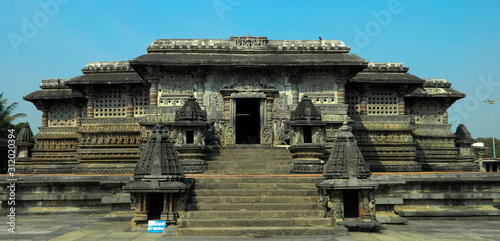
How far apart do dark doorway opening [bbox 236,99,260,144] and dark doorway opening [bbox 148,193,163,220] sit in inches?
579

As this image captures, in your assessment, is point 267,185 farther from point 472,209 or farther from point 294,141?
point 472,209

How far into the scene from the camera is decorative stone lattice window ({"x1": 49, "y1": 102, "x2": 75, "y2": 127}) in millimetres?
25438

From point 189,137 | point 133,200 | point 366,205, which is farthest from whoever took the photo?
point 189,137

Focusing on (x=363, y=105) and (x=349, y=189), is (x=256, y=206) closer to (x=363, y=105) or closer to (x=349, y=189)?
(x=349, y=189)

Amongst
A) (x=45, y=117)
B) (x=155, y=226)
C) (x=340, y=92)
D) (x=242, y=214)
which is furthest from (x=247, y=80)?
(x=45, y=117)

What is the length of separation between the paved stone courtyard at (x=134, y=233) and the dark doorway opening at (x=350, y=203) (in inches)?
35.0

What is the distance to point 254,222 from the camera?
1008 cm

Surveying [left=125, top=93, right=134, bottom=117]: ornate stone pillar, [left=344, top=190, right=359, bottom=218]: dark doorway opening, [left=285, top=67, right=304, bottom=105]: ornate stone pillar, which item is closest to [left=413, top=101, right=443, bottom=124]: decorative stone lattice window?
[left=285, top=67, right=304, bottom=105]: ornate stone pillar

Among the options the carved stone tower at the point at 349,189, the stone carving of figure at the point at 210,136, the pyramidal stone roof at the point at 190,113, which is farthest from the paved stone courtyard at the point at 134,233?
the stone carving of figure at the point at 210,136

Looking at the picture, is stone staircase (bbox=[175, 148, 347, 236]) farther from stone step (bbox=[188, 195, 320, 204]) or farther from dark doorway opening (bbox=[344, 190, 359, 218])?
dark doorway opening (bbox=[344, 190, 359, 218])

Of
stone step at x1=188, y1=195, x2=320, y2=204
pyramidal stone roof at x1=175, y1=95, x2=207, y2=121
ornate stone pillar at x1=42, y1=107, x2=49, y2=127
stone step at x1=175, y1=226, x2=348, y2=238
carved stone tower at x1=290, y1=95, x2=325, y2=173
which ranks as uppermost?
ornate stone pillar at x1=42, y1=107, x2=49, y2=127

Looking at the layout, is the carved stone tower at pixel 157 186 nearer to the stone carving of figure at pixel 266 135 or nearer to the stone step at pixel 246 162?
the stone step at pixel 246 162

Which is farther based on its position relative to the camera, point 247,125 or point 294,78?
point 247,125

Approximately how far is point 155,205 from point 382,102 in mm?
17178
